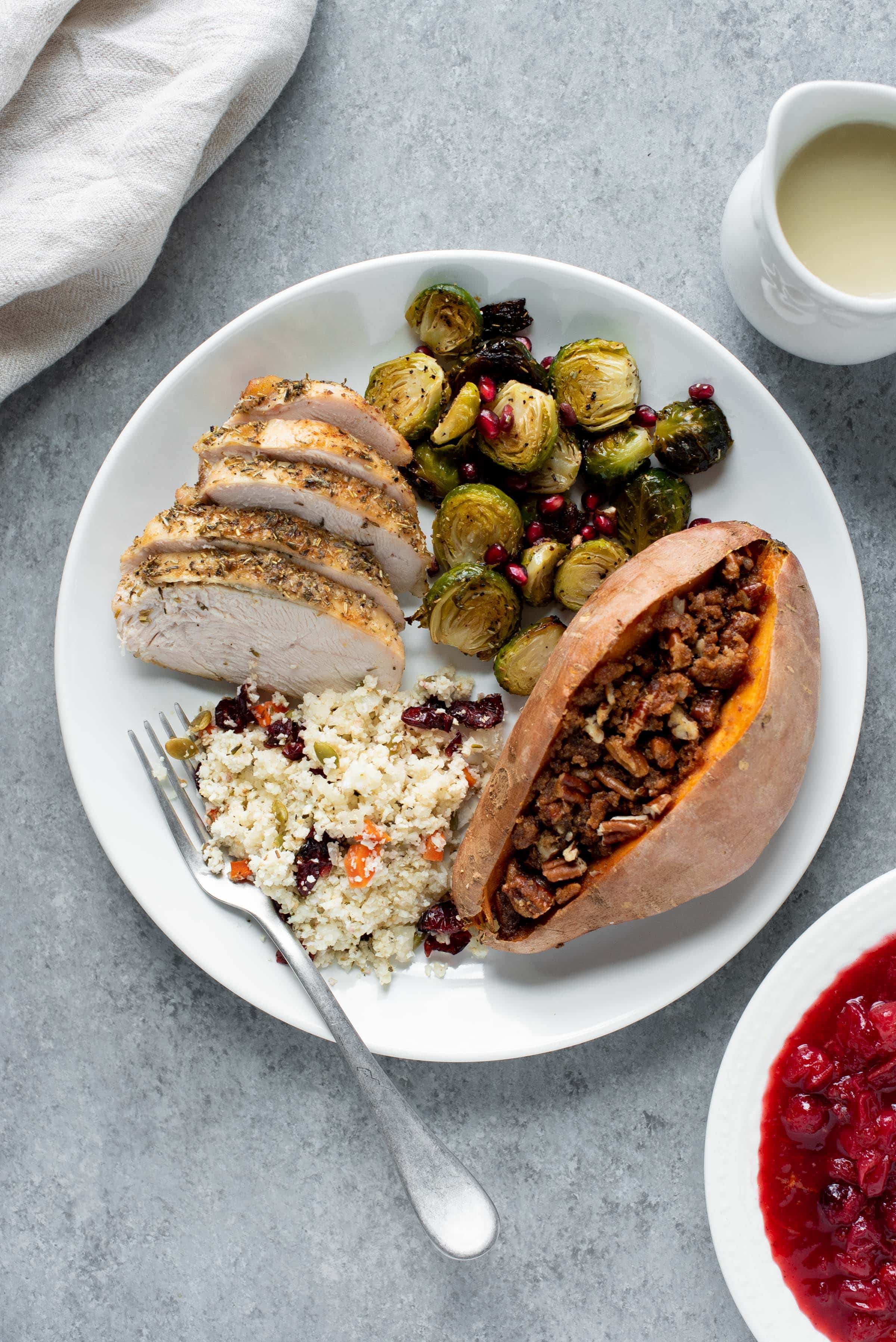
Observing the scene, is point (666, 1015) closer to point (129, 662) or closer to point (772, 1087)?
point (772, 1087)

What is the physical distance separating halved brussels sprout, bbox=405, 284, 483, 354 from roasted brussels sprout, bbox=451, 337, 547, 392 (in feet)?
0.19

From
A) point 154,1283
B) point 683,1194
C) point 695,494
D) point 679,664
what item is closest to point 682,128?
point 695,494

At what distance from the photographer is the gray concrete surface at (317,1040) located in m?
2.88

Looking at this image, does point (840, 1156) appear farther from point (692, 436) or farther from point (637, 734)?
point (692, 436)

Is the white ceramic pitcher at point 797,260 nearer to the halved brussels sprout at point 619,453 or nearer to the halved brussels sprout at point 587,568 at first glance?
the halved brussels sprout at point 619,453

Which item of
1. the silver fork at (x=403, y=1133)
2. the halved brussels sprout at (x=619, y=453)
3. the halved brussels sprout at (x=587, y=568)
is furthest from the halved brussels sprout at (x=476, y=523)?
the silver fork at (x=403, y=1133)

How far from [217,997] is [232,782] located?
750mm

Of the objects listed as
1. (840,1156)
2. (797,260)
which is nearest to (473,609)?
(797,260)

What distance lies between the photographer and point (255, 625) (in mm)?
2711

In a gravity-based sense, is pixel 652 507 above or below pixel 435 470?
below

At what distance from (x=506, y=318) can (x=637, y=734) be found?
4.37 feet

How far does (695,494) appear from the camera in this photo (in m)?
2.83

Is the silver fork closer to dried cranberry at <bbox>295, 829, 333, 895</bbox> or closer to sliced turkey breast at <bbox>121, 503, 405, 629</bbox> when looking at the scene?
dried cranberry at <bbox>295, 829, 333, 895</bbox>

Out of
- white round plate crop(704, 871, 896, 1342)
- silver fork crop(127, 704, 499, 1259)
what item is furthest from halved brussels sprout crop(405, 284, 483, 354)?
white round plate crop(704, 871, 896, 1342)
